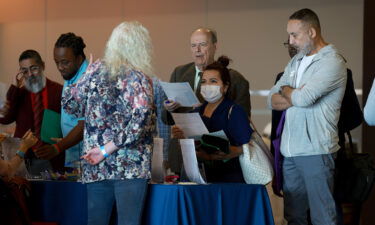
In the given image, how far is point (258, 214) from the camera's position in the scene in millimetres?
3336

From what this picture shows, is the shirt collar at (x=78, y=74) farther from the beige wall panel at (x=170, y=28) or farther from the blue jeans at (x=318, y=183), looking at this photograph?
the beige wall panel at (x=170, y=28)

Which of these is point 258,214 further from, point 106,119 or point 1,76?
point 1,76

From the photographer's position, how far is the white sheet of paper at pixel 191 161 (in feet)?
11.0

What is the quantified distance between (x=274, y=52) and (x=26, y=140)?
3.51m

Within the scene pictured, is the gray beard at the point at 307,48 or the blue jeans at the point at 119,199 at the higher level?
the gray beard at the point at 307,48

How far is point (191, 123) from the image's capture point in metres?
3.57

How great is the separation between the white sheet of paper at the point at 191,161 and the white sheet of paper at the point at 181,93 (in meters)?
0.39

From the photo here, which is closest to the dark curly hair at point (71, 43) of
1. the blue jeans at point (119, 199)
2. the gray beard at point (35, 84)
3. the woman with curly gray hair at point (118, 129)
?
the gray beard at point (35, 84)

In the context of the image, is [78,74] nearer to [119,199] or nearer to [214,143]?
[214,143]

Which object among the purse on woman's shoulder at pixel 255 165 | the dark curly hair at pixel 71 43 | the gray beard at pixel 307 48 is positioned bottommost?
the purse on woman's shoulder at pixel 255 165

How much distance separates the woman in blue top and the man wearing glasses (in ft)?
3.61

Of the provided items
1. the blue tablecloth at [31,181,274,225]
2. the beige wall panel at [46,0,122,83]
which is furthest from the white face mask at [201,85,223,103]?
the beige wall panel at [46,0,122,83]

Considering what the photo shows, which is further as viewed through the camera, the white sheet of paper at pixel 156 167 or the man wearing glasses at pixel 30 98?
the man wearing glasses at pixel 30 98

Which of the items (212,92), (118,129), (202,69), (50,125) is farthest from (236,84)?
(118,129)
